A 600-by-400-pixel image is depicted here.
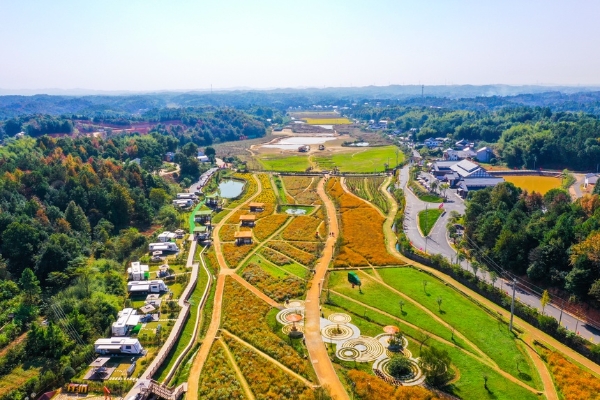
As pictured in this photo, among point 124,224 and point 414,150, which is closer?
point 124,224

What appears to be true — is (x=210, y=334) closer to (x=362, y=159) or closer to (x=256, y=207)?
(x=256, y=207)

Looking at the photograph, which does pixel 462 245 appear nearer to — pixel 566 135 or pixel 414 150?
pixel 566 135

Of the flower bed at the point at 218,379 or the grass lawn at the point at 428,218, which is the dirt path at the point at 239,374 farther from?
the grass lawn at the point at 428,218

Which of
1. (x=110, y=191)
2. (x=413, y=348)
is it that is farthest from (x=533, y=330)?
(x=110, y=191)

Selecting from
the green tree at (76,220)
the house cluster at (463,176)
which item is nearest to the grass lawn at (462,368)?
the green tree at (76,220)

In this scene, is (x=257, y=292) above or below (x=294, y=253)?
below

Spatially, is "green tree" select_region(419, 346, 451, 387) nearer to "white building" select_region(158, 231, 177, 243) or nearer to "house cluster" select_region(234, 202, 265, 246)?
"house cluster" select_region(234, 202, 265, 246)

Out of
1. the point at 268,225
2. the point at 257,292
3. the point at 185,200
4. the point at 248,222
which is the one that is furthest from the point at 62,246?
the point at 185,200
